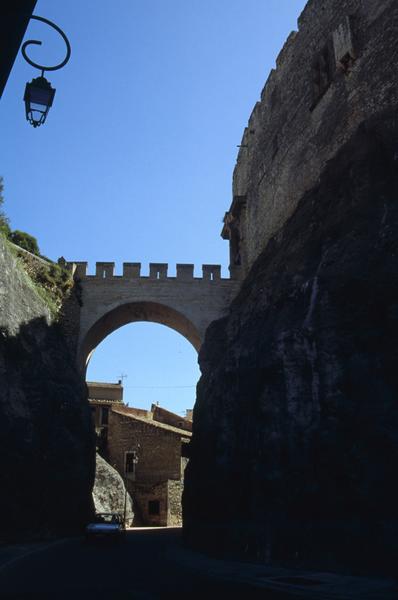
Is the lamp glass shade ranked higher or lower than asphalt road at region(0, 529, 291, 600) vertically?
higher

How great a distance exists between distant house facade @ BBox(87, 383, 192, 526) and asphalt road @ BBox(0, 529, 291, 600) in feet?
61.9

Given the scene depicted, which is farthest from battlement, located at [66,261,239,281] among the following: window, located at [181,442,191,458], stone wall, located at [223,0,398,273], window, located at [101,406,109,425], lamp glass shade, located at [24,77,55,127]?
lamp glass shade, located at [24,77,55,127]

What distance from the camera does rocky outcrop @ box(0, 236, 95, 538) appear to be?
15750 millimetres

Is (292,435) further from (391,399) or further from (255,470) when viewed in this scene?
(391,399)

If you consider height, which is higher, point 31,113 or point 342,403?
point 31,113

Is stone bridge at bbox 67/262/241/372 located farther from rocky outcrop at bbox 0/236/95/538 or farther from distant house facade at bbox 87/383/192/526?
distant house facade at bbox 87/383/192/526

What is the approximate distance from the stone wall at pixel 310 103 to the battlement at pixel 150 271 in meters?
1.95

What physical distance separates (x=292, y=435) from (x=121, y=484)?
19567mm

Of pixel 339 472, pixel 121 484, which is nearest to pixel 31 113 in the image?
pixel 339 472

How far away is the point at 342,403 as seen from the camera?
9.61 m

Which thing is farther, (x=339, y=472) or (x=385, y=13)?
(x=385, y=13)

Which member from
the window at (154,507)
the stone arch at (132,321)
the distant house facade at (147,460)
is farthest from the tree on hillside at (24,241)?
the window at (154,507)

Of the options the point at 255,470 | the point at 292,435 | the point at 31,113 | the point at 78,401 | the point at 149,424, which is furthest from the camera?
the point at 149,424

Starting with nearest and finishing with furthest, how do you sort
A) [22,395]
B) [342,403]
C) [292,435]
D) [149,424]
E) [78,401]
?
[342,403] → [292,435] → [22,395] → [78,401] → [149,424]
